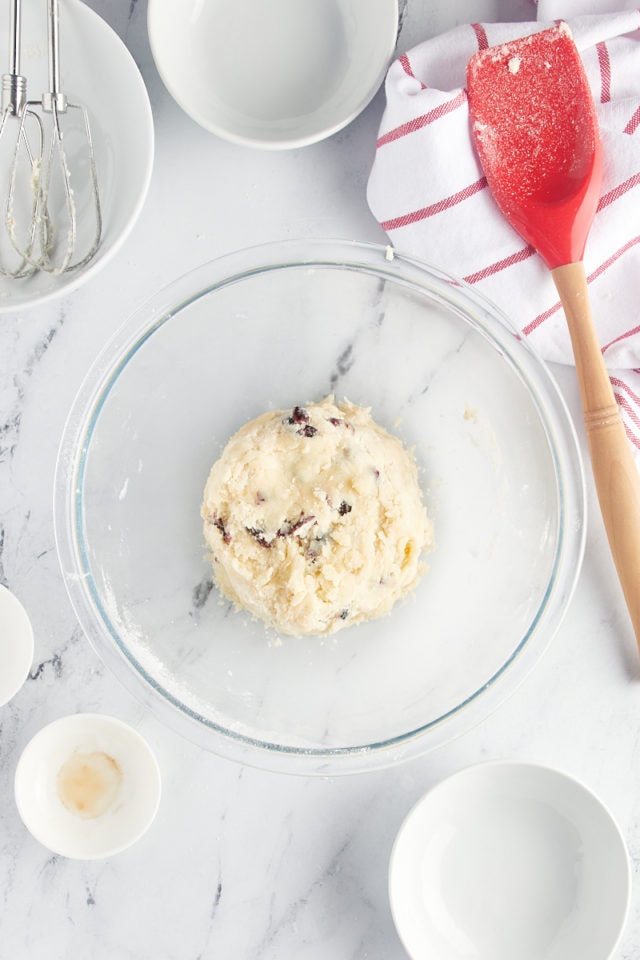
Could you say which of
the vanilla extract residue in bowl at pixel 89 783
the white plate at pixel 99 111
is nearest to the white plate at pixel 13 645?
the vanilla extract residue in bowl at pixel 89 783

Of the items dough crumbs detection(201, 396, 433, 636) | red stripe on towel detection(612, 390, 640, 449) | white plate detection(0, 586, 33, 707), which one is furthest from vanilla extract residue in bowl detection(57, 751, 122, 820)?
red stripe on towel detection(612, 390, 640, 449)

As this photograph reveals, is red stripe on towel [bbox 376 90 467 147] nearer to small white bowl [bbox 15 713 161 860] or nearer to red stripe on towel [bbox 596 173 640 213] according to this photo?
red stripe on towel [bbox 596 173 640 213]

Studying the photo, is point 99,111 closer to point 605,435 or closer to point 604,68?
point 604,68

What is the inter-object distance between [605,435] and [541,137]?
50cm

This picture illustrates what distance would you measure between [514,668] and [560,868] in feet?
1.29

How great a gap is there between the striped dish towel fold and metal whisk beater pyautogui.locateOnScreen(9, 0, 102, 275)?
1.60ft

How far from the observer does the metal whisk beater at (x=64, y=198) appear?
1.36 m

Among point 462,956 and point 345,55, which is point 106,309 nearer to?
point 345,55

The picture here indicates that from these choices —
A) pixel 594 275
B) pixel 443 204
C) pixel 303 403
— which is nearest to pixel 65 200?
pixel 303 403

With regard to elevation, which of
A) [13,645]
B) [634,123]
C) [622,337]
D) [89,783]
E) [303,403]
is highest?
[634,123]

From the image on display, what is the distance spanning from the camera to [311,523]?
1.27 m

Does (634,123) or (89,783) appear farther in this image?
(89,783)

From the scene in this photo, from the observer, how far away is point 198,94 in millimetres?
1376

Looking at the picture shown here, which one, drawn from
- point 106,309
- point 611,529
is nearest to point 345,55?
point 106,309
